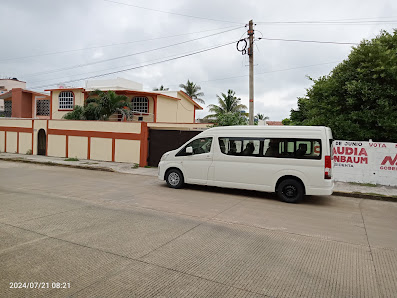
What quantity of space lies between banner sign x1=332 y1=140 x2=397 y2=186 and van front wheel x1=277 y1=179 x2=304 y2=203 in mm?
4200

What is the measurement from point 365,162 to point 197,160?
6.54 m

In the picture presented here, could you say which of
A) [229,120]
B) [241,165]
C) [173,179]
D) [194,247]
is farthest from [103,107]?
[194,247]

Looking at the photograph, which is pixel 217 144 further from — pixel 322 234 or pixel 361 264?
pixel 361 264

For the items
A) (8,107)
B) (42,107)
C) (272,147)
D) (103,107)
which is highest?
(8,107)

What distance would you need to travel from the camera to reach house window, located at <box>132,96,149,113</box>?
25641 mm

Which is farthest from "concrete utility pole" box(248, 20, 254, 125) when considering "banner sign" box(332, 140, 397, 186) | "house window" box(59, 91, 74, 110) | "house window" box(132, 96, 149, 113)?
"house window" box(59, 91, 74, 110)

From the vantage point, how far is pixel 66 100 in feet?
92.3

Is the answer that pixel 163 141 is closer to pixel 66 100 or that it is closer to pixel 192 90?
pixel 66 100

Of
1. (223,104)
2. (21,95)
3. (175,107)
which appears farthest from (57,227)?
(21,95)

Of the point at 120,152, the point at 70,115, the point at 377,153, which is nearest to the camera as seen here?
the point at 377,153

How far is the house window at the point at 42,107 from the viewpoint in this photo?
3391 cm

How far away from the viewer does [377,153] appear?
1082cm

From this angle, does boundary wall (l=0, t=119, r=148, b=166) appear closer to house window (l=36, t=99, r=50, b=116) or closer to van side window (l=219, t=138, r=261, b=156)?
van side window (l=219, t=138, r=261, b=156)

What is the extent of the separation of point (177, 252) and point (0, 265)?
238 cm
